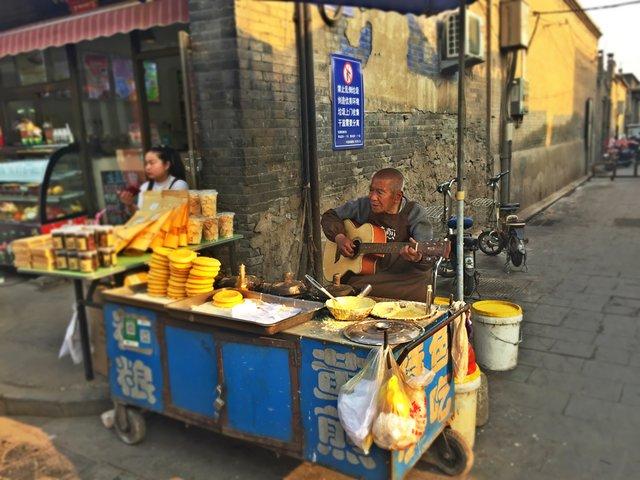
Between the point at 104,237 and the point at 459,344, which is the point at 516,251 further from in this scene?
the point at 104,237

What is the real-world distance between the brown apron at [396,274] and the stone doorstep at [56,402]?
84.8 inches

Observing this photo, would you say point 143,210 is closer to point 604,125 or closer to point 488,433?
point 488,433

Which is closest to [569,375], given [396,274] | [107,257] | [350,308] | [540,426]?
[540,426]

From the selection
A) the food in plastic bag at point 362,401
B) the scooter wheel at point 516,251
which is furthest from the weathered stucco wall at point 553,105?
the food in plastic bag at point 362,401

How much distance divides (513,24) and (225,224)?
924 centimetres

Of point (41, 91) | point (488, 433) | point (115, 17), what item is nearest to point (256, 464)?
point (488, 433)

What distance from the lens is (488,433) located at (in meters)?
3.74

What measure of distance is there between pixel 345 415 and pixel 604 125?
3158cm

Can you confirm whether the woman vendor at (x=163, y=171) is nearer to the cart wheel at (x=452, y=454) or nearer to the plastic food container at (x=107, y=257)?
the plastic food container at (x=107, y=257)

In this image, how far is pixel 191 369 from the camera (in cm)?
336

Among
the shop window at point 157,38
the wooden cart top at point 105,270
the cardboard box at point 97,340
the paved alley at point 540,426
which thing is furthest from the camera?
the shop window at point 157,38

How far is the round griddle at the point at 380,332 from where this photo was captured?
2.79 m

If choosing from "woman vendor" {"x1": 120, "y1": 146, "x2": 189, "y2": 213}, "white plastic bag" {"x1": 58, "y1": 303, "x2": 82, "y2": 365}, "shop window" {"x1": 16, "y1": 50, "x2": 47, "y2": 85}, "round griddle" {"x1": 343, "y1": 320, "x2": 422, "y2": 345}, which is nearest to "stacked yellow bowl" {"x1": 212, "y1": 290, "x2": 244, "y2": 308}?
"round griddle" {"x1": 343, "y1": 320, "x2": 422, "y2": 345}

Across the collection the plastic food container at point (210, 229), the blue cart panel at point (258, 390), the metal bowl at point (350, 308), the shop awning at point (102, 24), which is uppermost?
the shop awning at point (102, 24)
